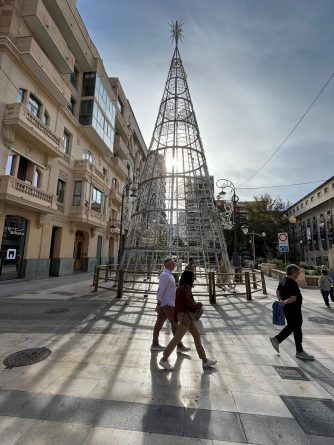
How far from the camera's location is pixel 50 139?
655 inches

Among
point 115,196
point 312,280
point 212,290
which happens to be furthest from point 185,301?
point 115,196

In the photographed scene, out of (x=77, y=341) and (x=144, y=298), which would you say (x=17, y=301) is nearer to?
(x=144, y=298)

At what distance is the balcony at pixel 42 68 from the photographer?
1415cm

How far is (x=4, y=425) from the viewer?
8.71ft

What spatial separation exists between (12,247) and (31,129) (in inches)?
274

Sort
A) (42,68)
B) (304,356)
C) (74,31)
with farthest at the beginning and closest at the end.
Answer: (74,31)
(42,68)
(304,356)

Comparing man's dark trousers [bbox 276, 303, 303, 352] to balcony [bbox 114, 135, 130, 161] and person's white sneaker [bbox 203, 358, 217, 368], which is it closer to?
person's white sneaker [bbox 203, 358, 217, 368]

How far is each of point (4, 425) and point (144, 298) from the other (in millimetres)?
7310

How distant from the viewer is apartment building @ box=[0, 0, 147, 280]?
1396cm

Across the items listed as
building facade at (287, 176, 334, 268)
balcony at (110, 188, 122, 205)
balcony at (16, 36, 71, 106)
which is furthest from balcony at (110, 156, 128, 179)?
building facade at (287, 176, 334, 268)

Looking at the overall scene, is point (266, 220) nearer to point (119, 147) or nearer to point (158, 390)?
point (119, 147)

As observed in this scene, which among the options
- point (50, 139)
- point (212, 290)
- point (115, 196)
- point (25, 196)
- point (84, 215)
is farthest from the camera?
point (115, 196)

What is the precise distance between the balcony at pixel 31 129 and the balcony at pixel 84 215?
4630mm

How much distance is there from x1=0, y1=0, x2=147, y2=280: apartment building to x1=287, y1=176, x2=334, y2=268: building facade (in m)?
34.9
